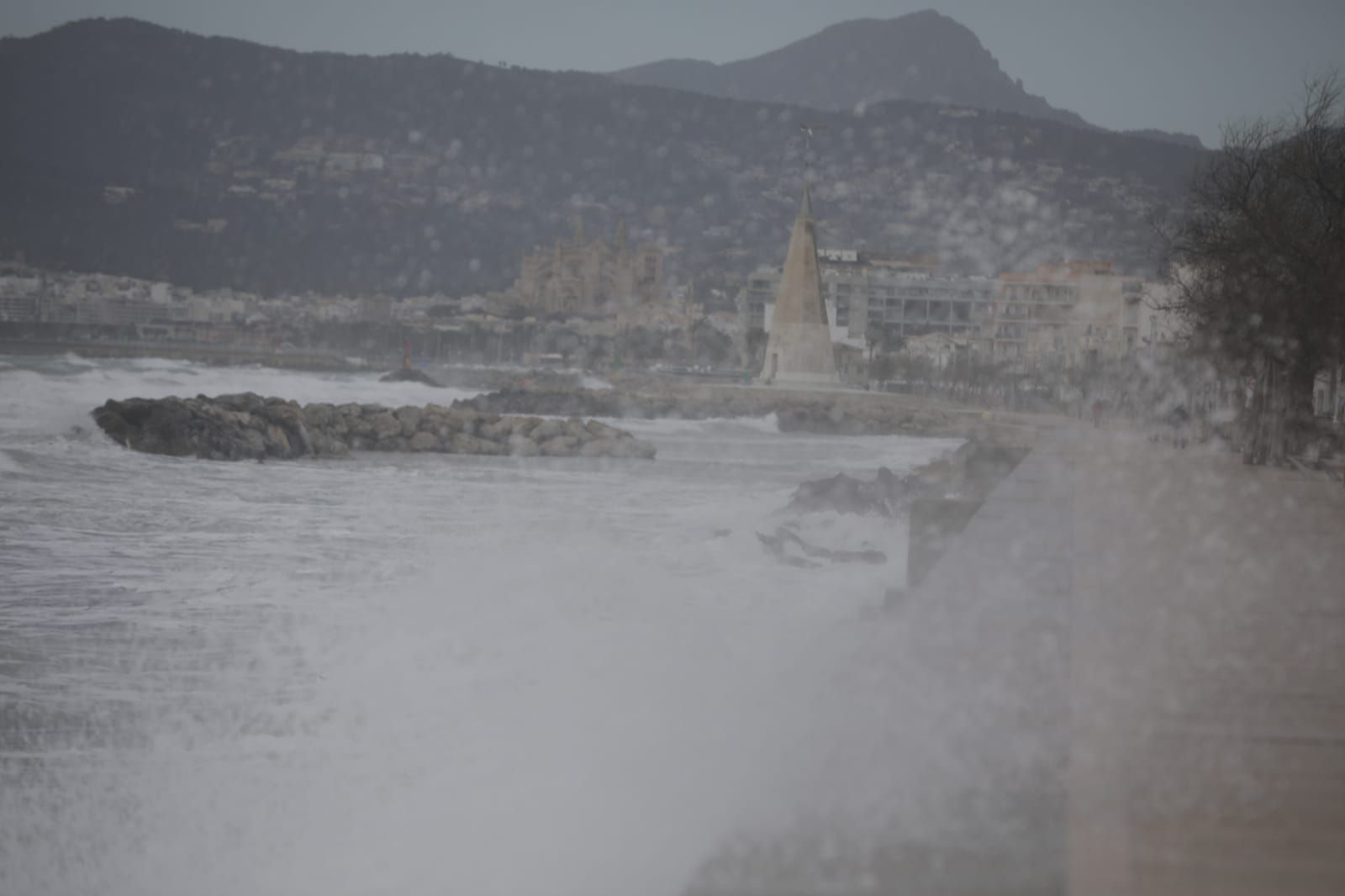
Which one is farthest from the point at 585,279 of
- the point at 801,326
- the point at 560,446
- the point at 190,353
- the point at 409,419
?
the point at 560,446

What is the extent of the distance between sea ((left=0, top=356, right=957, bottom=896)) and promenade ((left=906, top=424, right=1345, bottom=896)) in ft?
0.83

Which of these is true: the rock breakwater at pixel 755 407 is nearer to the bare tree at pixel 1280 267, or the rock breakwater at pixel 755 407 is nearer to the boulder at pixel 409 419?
the boulder at pixel 409 419

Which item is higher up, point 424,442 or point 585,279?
point 585,279

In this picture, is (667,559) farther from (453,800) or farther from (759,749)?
(759,749)

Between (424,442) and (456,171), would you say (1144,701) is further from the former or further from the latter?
(456,171)

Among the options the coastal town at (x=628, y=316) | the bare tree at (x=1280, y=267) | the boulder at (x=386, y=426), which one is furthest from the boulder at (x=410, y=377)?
the bare tree at (x=1280, y=267)

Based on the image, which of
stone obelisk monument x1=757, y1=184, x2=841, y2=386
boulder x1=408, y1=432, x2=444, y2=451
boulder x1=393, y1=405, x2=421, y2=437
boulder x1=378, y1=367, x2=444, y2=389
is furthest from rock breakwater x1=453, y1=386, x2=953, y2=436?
boulder x1=378, y1=367, x2=444, y2=389

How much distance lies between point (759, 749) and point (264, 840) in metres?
1.47

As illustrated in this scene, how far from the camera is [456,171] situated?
9838 cm

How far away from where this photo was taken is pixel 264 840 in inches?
125

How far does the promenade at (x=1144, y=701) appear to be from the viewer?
6.04 ft

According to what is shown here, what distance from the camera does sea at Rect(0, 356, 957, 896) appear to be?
250 centimetres

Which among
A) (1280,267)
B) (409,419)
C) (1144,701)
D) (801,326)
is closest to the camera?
(1144,701)

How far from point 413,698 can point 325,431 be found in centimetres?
1799
